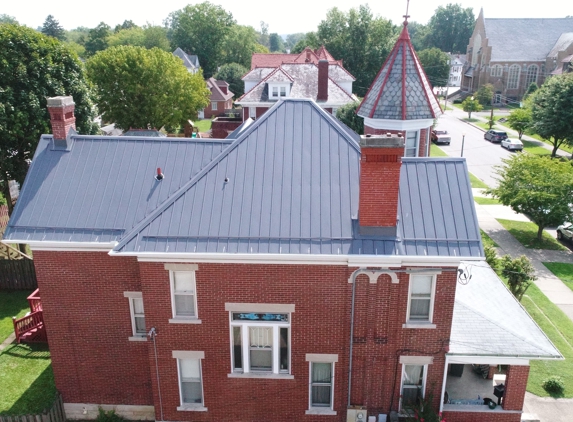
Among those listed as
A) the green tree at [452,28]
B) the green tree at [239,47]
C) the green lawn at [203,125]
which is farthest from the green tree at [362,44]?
the green tree at [452,28]

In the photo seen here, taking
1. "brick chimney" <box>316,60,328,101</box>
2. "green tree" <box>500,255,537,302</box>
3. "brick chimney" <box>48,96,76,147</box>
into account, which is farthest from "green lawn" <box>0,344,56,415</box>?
"brick chimney" <box>316,60,328,101</box>

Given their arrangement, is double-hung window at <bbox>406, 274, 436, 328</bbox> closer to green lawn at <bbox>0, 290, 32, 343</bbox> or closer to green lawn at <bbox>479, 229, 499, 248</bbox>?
green lawn at <bbox>0, 290, 32, 343</bbox>

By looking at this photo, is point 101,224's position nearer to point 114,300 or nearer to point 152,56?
point 114,300

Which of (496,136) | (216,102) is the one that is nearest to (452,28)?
(216,102)

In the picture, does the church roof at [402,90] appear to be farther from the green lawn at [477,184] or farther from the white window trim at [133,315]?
the green lawn at [477,184]

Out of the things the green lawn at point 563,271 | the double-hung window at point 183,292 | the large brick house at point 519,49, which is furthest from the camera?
the large brick house at point 519,49
